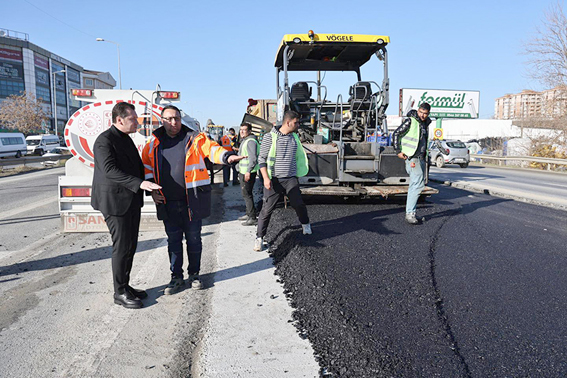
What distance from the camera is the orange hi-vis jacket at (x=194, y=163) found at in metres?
3.98

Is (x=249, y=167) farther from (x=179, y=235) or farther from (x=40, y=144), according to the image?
(x=40, y=144)

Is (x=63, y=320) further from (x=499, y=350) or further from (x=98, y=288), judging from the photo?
(x=499, y=350)

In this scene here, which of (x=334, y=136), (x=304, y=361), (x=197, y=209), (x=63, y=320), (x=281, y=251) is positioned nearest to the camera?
(x=304, y=361)

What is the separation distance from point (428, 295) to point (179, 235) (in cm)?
244

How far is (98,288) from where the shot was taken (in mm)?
4246

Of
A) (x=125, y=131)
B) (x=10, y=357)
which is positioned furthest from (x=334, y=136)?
(x=10, y=357)

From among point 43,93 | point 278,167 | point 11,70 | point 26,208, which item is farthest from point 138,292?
point 43,93

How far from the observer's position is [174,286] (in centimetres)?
408

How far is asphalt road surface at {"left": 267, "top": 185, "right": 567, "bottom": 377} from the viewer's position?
2735 millimetres

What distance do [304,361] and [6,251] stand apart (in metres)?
4.91

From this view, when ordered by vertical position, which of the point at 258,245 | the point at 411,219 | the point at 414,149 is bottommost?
the point at 258,245

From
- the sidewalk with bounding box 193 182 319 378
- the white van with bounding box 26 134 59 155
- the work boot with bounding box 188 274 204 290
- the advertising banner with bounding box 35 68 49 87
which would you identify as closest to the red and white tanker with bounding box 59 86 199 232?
the sidewalk with bounding box 193 182 319 378

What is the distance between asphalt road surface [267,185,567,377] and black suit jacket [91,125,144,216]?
175 centimetres

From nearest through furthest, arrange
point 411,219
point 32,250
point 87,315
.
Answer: point 87,315 < point 32,250 < point 411,219
